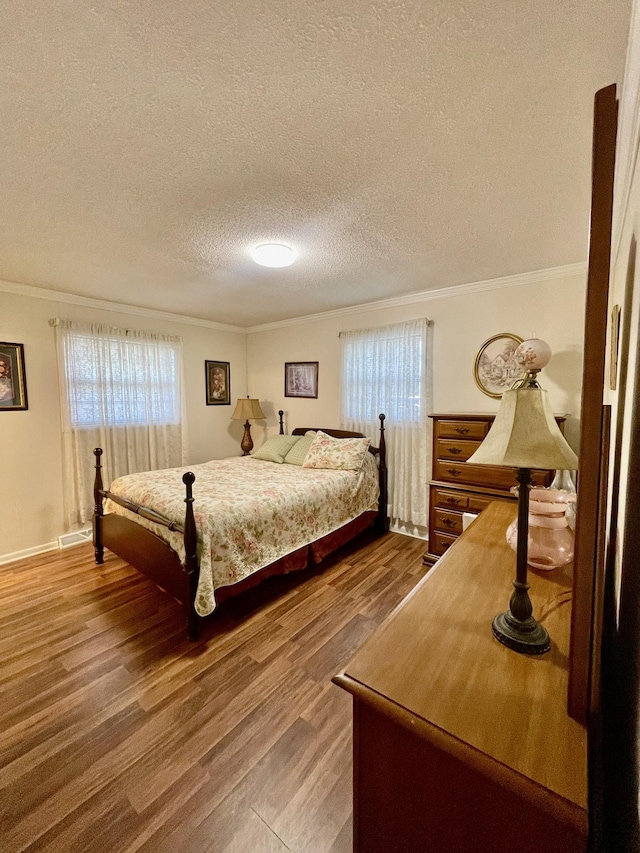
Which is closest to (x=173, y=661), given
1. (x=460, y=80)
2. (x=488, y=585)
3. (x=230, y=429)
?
(x=488, y=585)

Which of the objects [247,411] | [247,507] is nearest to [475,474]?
[247,507]

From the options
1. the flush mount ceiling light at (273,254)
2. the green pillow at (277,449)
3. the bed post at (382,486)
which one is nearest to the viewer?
the flush mount ceiling light at (273,254)

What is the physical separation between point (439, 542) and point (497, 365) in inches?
63.3

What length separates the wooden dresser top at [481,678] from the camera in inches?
23.8

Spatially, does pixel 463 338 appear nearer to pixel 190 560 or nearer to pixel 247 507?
pixel 247 507

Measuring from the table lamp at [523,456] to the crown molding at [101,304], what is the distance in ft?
13.0

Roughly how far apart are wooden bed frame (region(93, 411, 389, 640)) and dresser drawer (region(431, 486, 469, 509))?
809 millimetres

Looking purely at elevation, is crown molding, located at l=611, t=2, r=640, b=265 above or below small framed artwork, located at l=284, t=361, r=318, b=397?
above

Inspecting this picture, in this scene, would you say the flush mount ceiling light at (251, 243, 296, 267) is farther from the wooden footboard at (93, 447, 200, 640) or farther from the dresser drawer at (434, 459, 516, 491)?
the dresser drawer at (434, 459, 516, 491)

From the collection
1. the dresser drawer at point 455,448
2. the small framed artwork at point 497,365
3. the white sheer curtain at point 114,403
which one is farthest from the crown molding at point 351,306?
the dresser drawer at point 455,448

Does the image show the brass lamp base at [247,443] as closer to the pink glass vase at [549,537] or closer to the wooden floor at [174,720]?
the wooden floor at [174,720]

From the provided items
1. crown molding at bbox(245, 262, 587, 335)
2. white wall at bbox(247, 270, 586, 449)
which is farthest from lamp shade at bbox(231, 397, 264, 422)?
crown molding at bbox(245, 262, 587, 335)

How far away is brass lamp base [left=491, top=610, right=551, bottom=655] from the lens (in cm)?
83

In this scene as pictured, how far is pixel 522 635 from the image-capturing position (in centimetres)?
86
